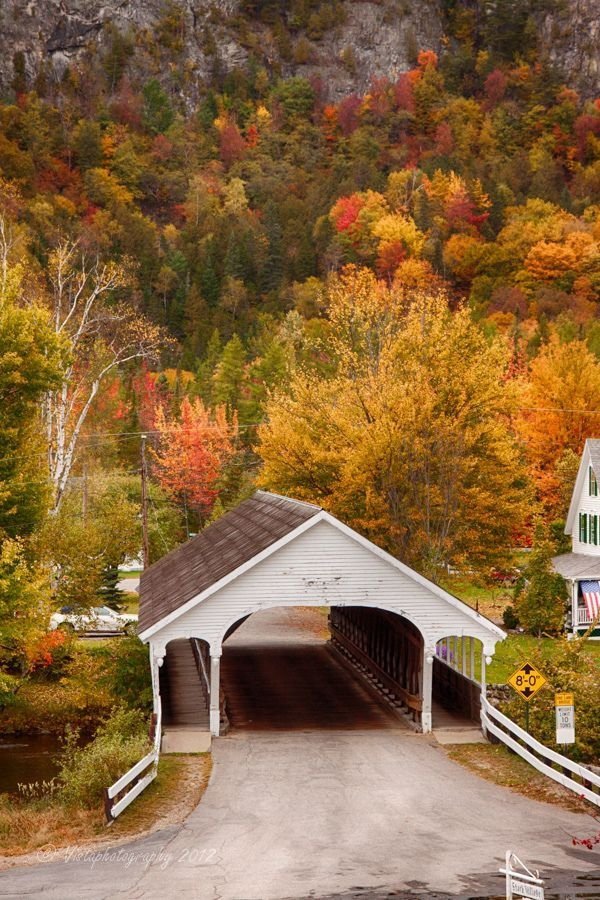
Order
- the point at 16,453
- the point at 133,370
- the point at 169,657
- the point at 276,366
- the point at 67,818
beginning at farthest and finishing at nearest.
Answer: the point at 133,370 < the point at 276,366 < the point at 169,657 < the point at 16,453 < the point at 67,818

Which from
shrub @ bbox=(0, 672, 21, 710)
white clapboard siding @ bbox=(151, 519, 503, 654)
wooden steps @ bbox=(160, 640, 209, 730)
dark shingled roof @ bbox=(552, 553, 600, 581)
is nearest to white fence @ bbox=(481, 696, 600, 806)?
white clapboard siding @ bbox=(151, 519, 503, 654)

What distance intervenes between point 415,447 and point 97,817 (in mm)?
23208

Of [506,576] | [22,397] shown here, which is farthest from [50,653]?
[506,576]

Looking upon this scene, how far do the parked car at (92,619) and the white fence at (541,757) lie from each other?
57.7 feet

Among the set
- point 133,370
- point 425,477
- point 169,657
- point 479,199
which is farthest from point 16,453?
point 479,199

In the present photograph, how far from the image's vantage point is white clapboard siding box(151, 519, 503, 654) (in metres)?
30.4

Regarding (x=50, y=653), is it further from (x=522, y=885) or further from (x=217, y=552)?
(x=522, y=885)

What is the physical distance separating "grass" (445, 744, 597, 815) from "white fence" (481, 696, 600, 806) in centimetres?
17

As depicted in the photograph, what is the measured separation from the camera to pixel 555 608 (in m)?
50.3

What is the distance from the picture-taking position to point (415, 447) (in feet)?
148

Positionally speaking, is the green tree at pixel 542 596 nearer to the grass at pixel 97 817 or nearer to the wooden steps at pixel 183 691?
the wooden steps at pixel 183 691

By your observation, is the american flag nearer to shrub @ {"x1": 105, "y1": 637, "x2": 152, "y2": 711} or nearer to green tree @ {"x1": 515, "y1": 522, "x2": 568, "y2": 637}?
green tree @ {"x1": 515, "y1": 522, "x2": 568, "y2": 637}

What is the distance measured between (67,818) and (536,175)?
562 feet

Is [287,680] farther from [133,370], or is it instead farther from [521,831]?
[133,370]
